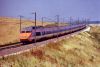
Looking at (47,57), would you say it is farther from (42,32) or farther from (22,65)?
(42,32)

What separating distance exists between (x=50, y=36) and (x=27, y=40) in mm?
17352

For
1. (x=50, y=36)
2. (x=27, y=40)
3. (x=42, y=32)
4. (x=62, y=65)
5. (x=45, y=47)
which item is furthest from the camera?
(x=50, y=36)

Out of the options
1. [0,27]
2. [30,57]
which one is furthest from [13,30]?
[30,57]

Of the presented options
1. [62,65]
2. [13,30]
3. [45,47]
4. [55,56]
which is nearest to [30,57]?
[62,65]

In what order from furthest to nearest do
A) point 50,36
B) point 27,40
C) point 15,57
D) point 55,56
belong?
point 50,36
point 27,40
point 55,56
point 15,57

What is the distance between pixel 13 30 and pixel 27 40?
77839mm

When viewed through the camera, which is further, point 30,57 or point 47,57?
point 47,57

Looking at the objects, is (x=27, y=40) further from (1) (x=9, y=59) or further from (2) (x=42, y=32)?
→ (1) (x=9, y=59)

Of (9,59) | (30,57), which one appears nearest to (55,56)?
(30,57)

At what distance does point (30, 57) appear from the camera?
31.2 metres

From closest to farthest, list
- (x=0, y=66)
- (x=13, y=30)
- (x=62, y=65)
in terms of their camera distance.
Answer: (x=0, y=66)
(x=62, y=65)
(x=13, y=30)

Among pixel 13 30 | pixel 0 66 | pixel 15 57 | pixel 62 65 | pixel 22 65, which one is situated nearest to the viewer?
pixel 0 66

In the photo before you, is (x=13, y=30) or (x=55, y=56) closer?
(x=55, y=56)

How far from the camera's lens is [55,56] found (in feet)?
123
